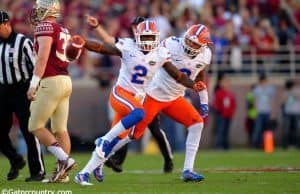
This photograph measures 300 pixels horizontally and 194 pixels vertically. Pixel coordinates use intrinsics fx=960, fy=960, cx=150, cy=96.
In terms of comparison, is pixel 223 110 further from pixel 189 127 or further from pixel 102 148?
pixel 102 148

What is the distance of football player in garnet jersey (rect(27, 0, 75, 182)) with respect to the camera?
1031cm

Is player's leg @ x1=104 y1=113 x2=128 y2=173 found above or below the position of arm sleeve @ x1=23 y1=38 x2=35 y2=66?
below

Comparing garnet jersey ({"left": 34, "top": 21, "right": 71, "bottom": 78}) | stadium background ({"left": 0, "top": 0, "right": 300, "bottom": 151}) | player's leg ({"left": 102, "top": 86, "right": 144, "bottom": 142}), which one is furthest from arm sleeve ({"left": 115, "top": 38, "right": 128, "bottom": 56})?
stadium background ({"left": 0, "top": 0, "right": 300, "bottom": 151})

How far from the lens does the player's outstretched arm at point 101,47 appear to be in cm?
1009

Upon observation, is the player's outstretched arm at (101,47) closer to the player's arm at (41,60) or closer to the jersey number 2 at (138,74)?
the jersey number 2 at (138,74)

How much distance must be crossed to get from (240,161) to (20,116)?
502 cm

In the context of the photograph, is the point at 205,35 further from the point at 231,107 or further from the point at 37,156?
the point at 231,107

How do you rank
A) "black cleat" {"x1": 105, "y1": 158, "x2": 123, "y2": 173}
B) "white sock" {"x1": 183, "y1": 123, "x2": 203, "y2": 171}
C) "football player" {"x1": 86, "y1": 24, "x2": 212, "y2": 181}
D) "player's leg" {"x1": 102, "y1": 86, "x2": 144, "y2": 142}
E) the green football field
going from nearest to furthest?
the green football field
"player's leg" {"x1": 102, "y1": 86, "x2": 144, "y2": 142}
"white sock" {"x1": 183, "y1": 123, "x2": 203, "y2": 171}
"football player" {"x1": 86, "y1": 24, "x2": 212, "y2": 181}
"black cleat" {"x1": 105, "y1": 158, "x2": 123, "y2": 173}

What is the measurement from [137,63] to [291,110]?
1057 centimetres

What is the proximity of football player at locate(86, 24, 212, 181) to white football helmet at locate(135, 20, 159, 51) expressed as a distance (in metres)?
0.51

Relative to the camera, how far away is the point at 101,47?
10.3 meters

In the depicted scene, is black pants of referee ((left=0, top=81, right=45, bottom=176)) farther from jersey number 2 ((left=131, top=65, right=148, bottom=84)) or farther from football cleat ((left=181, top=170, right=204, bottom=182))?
football cleat ((left=181, top=170, right=204, bottom=182))

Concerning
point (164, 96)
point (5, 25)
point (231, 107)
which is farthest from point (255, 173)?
point (231, 107)

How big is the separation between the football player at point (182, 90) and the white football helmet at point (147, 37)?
1.68 feet
